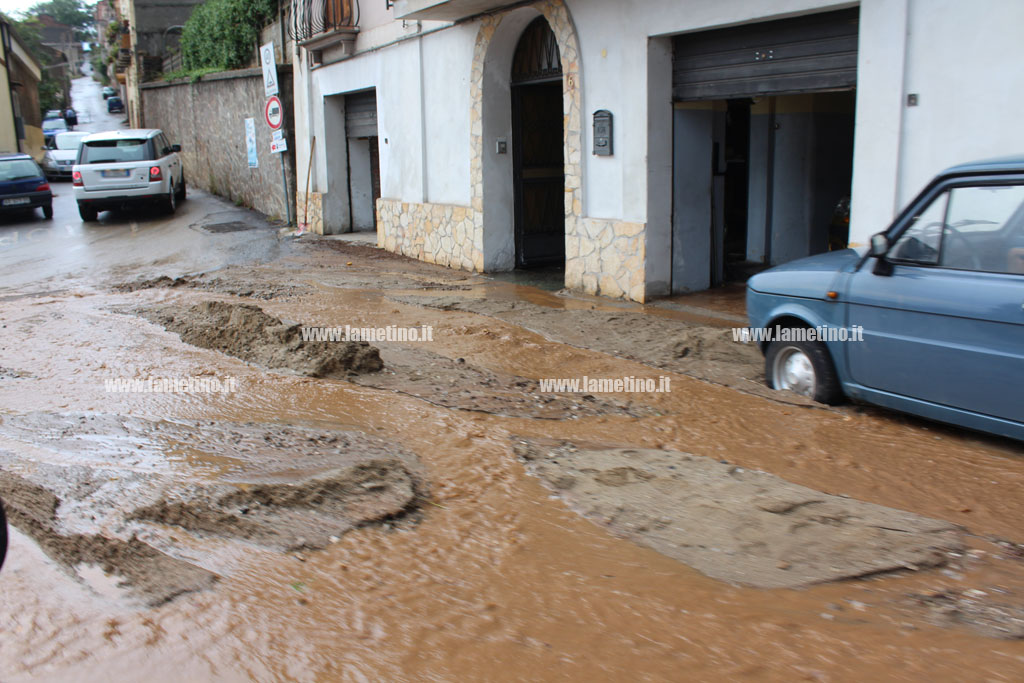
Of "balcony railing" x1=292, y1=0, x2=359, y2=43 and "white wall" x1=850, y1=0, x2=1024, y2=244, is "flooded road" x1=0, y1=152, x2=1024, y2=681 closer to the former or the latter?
"white wall" x1=850, y1=0, x2=1024, y2=244

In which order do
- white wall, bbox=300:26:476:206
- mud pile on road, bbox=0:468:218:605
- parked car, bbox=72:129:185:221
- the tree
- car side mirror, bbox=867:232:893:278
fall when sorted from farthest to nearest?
the tree < parked car, bbox=72:129:185:221 < white wall, bbox=300:26:476:206 < car side mirror, bbox=867:232:893:278 < mud pile on road, bbox=0:468:218:605

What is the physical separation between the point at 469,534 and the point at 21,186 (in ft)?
65.1

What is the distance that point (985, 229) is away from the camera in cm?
482

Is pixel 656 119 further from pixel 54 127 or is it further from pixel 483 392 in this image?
pixel 54 127

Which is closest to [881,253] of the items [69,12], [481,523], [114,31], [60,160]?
[481,523]

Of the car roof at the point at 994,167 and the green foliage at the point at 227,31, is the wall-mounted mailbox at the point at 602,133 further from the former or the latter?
the green foliage at the point at 227,31

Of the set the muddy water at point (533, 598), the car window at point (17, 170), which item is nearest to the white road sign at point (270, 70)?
the car window at point (17, 170)

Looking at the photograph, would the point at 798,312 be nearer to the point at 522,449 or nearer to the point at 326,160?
the point at 522,449

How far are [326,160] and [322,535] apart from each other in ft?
46.1

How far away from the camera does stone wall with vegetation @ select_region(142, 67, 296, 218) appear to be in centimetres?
1936

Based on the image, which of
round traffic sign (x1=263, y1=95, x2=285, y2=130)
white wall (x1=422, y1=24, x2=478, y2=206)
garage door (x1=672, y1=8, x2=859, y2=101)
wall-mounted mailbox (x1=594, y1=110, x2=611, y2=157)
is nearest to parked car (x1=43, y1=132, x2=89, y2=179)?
round traffic sign (x1=263, y1=95, x2=285, y2=130)

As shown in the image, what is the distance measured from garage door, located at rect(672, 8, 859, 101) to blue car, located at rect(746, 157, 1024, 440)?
244 cm

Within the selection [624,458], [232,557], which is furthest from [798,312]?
[232,557]

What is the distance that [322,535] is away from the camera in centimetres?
397
